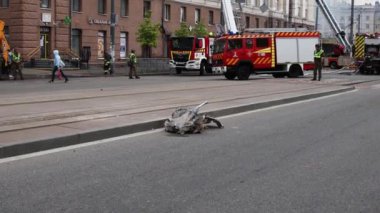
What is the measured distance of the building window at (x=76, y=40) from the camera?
40625 mm

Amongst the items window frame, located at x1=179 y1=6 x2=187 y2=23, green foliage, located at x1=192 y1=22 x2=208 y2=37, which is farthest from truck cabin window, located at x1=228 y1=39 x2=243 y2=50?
window frame, located at x1=179 y1=6 x2=187 y2=23

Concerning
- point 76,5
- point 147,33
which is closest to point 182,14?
point 147,33

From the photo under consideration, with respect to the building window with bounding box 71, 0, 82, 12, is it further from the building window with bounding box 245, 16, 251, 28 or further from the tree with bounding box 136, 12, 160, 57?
the building window with bounding box 245, 16, 251, 28

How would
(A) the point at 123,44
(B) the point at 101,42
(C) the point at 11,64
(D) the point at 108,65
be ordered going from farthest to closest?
1. (A) the point at 123,44
2. (B) the point at 101,42
3. (D) the point at 108,65
4. (C) the point at 11,64

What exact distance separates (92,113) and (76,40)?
2997cm

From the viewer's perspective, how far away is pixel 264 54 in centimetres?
3034

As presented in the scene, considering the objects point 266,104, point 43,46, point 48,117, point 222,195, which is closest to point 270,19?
point 43,46

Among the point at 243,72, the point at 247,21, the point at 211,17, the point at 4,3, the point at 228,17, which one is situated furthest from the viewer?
the point at 247,21

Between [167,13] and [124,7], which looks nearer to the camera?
[124,7]

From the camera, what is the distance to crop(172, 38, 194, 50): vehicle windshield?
38.1 m

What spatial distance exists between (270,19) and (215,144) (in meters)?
65.8

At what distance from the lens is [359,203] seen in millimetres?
5961

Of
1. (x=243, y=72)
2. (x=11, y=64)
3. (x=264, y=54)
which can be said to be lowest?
(x=243, y=72)

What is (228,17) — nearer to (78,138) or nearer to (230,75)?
(230,75)
